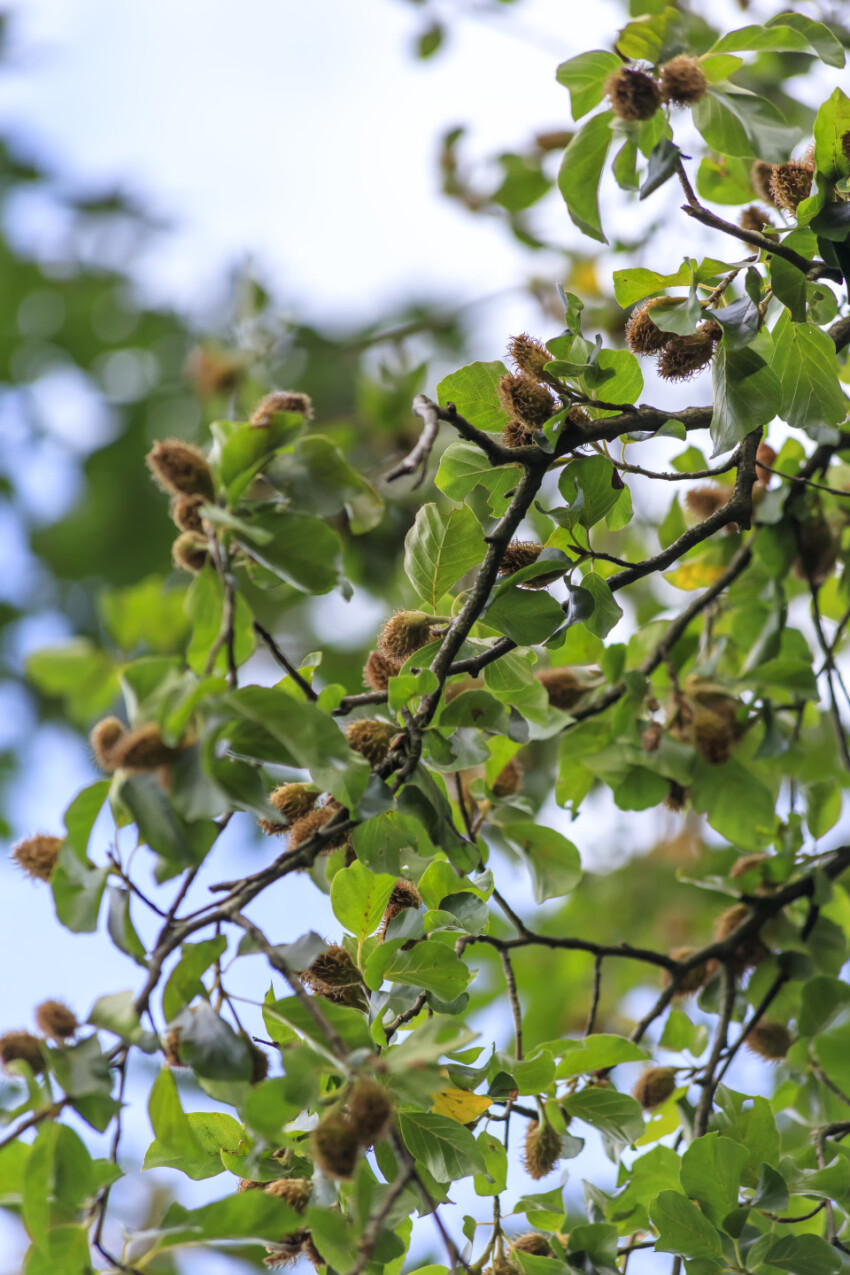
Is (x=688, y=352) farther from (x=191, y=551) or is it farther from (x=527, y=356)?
(x=191, y=551)

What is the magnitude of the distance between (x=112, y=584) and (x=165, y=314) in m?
1.04

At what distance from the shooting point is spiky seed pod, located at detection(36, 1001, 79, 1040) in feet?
2.12

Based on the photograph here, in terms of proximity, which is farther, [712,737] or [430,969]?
[712,737]

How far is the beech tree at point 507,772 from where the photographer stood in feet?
2.05

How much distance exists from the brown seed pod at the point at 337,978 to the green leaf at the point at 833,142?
0.69 meters

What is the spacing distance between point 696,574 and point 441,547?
0.54 m

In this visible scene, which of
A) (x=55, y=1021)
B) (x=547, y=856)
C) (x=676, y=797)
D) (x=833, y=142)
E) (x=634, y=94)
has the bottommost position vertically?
(x=55, y=1021)

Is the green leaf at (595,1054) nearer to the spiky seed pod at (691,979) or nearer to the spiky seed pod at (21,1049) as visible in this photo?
the spiky seed pod at (691,979)

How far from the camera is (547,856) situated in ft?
3.48

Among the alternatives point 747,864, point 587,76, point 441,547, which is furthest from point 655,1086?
point 587,76

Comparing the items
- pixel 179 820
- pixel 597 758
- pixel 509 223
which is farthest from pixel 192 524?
pixel 509 223

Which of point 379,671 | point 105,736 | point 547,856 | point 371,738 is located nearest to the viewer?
point 105,736

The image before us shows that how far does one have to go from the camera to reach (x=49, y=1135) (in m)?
0.61

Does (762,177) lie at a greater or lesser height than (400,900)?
greater
